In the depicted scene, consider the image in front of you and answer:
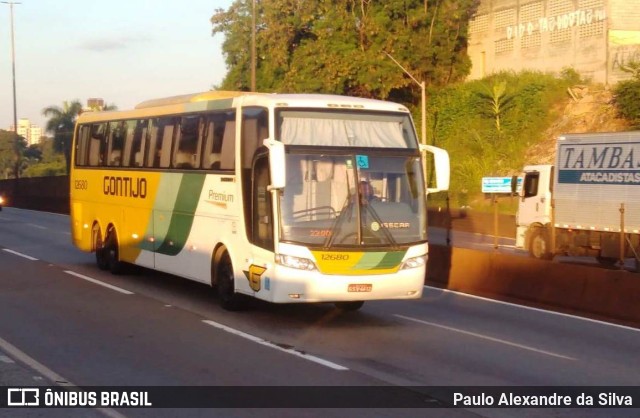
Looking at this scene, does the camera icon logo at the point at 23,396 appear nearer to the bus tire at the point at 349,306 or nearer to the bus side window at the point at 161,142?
the bus tire at the point at 349,306

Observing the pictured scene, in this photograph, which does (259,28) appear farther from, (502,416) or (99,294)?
(502,416)

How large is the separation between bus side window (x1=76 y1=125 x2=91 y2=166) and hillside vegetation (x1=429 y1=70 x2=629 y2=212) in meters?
26.0

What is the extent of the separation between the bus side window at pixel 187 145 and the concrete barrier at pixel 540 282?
250 inches

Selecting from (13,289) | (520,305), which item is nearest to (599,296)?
(520,305)

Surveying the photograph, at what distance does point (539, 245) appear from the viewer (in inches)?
1098

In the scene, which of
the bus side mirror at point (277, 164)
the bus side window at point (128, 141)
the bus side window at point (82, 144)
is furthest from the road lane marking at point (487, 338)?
the bus side window at point (82, 144)

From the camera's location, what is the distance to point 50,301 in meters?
16.5

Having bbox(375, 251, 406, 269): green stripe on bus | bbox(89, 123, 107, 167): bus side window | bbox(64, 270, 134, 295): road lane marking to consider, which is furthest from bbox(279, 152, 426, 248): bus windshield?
bbox(89, 123, 107, 167): bus side window

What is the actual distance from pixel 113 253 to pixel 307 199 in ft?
28.2

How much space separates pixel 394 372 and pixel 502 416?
216 centimetres

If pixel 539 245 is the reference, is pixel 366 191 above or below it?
above

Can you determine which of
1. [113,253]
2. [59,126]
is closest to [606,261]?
[113,253]

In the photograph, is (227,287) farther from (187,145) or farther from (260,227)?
(187,145)

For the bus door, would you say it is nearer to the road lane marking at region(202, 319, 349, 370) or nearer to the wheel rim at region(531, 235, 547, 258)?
the road lane marking at region(202, 319, 349, 370)
